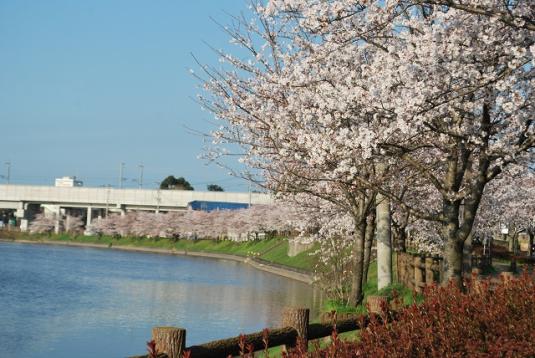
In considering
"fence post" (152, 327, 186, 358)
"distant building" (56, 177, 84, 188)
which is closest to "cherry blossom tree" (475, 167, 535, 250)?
"fence post" (152, 327, 186, 358)

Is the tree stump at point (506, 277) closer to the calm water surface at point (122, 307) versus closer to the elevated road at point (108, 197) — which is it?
the calm water surface at point (122, 307)

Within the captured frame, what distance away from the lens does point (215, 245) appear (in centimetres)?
11031

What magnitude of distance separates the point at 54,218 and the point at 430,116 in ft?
498

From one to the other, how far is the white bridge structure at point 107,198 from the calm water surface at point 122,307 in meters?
91.7

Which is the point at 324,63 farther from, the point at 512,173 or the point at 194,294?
the point at 194,294

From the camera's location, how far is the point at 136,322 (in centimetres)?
2794

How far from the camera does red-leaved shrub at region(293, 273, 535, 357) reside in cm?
713

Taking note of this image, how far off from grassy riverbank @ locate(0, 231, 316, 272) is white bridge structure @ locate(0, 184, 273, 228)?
23.1ft

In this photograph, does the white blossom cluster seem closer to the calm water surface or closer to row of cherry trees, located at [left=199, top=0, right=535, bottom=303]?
row of cherry trees, located at [left=199, top=0, right=535, bottom=303]

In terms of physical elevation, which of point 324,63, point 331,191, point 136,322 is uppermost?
point 324,63

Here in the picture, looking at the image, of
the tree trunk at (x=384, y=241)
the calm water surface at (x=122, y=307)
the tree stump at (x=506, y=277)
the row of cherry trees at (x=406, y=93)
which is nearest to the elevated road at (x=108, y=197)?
the calm water surface at (x=122, y=307)

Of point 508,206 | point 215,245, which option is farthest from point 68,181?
point 508,206

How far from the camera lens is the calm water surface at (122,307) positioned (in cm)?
2353

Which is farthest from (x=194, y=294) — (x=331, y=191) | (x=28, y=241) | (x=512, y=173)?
(x=28, y=241)
